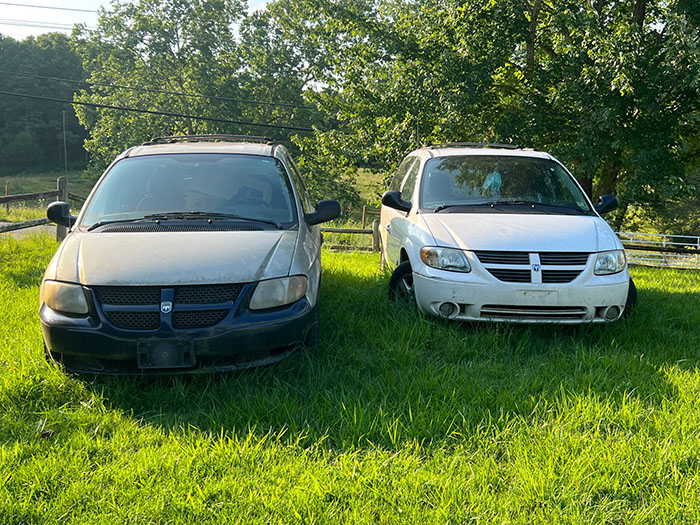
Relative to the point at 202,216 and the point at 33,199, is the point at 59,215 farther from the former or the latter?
the point at 33,199

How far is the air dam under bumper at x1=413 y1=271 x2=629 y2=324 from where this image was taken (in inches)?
171

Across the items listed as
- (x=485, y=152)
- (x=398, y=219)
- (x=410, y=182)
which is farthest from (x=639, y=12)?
(x=398, y=219)

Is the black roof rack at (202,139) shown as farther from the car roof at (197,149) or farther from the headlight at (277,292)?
the headlight at (277,292)

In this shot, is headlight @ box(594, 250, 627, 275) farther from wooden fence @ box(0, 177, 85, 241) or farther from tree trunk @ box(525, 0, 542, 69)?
tree trunk @ box(525, 0, 542, 69)

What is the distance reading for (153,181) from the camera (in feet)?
15.2

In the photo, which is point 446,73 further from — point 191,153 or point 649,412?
point 649,412

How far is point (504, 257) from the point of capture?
443 centimetres

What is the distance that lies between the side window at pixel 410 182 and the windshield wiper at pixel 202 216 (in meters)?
2.18

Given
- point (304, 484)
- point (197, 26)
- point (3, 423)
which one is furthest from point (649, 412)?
point (197, 26)

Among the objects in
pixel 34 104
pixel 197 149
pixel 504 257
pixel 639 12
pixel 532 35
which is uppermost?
pixel 34 104

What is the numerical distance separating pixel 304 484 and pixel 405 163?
5572mm

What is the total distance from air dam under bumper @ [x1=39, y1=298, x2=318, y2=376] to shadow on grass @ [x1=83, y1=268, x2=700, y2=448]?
0.21m

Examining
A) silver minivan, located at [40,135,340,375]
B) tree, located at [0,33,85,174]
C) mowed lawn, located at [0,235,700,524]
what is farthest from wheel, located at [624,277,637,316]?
tree, located at [0,33,85,174]

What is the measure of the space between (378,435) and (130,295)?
175cm
